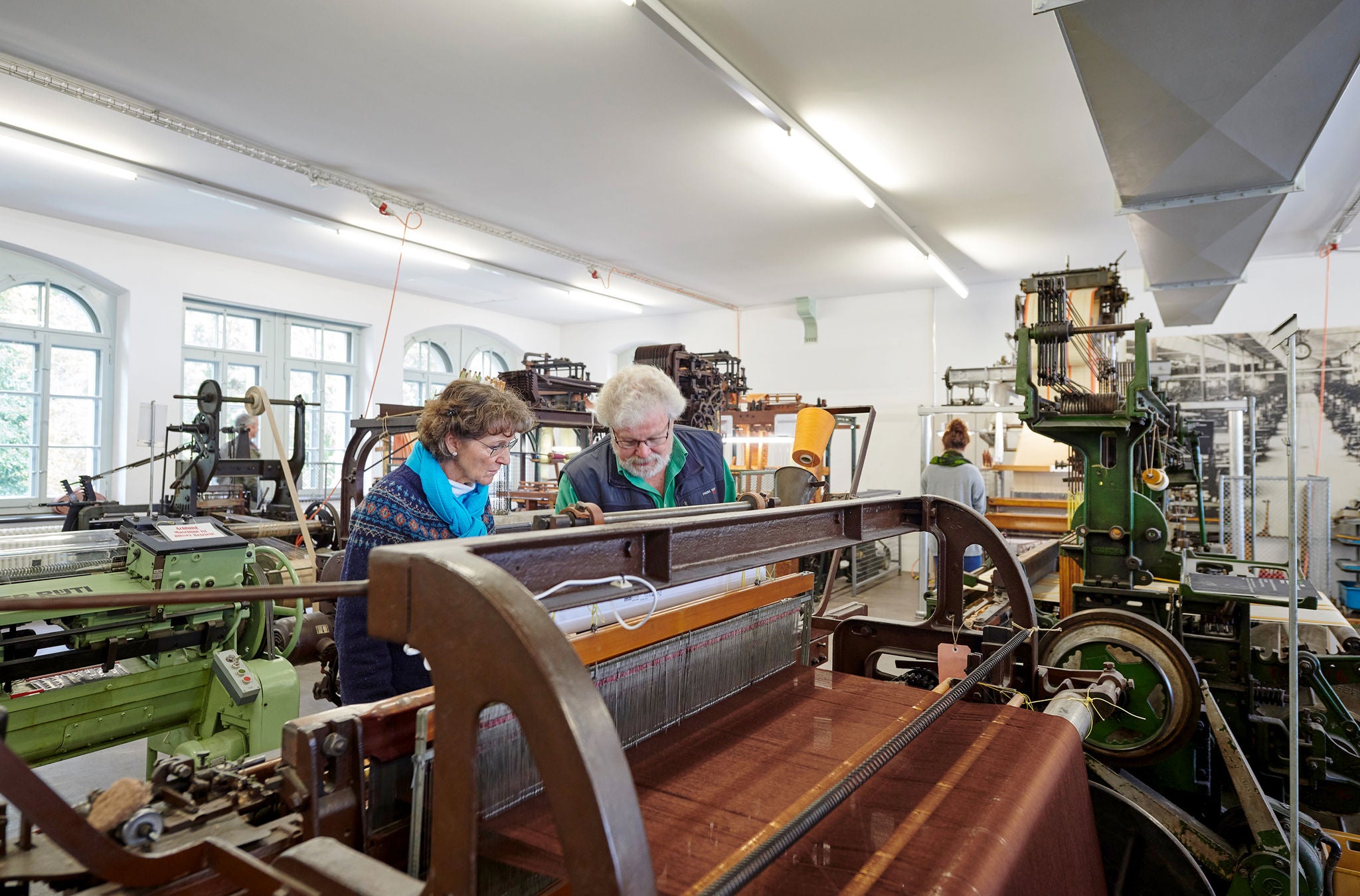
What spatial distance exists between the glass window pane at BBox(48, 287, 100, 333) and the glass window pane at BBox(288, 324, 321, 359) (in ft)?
6.56

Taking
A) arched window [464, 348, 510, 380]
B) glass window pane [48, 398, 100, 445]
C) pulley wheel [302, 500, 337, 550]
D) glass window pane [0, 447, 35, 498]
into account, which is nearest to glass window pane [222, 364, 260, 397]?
glass window pane [48, 398, 100, 445]

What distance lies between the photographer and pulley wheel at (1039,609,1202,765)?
8.02 ft

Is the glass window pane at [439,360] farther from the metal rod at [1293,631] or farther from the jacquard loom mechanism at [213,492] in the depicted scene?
the metal rod at [1293,631]

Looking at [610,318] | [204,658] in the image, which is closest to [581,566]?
[204,658]

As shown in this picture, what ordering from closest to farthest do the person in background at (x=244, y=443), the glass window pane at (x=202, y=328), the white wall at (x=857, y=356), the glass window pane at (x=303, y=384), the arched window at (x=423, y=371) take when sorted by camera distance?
1. the person in background at (x=244, y=443)
2. the glass window pane at (x=202, y=328)
3. the glass window pane at (x=303, y=384)
4. the white wall at (x=857, y=356)
5. the arched window at (x=423, y=371)

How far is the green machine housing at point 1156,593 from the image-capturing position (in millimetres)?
2676

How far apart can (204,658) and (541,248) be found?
6004 millimetres

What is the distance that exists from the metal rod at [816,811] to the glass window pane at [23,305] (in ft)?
30.2

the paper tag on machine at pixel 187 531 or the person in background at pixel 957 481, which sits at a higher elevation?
the person in background at pixel 957 481

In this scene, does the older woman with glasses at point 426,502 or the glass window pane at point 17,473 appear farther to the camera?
the glass window pane at point 17,473

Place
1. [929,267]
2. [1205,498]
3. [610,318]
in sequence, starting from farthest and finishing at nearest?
[610,318] → [929,267] → [1205,498]


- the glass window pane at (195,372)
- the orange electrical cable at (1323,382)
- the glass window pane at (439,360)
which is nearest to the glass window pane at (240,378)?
the glass window pane at (195,372)

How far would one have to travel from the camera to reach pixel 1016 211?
21.5 ft

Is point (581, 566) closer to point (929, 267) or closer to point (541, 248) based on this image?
point (541, 248)
